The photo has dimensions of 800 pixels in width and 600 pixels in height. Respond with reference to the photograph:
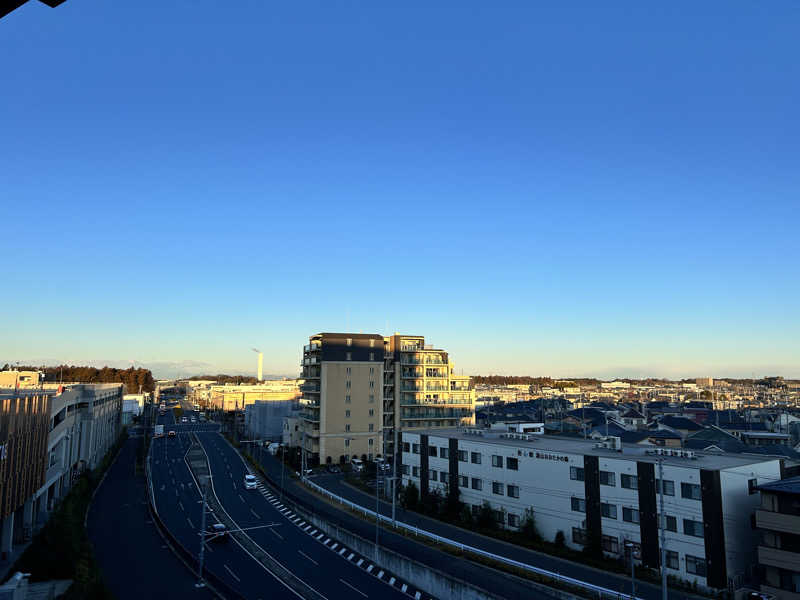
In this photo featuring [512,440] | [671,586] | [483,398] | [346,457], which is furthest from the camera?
[483,398]

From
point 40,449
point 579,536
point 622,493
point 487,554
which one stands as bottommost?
point 487,554

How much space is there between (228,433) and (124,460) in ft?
96.0

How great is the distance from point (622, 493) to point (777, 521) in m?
9.09

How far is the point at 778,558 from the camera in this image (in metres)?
29.1

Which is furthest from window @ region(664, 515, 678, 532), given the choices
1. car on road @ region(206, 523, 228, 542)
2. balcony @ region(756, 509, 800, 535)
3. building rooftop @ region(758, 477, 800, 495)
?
car on road @ region(206, 523, 228, 542)

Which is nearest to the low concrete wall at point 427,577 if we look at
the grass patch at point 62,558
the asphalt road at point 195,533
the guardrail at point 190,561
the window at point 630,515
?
the asphalt road at point 195,533

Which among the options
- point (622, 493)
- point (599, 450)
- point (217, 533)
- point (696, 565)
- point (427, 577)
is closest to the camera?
point (696, 565)

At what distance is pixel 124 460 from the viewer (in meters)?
81.1

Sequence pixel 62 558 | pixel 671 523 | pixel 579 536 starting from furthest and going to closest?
pixel 579 536 < pixel 671 523 < pixel 62 558

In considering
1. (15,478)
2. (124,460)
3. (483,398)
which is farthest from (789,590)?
(483,398)

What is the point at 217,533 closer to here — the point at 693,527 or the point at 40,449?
the point at 40,449

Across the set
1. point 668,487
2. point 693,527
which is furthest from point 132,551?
point 693,527

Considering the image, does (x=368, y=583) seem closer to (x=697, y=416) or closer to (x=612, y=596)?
(x=612, y=596)

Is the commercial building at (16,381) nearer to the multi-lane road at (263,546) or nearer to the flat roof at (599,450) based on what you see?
the multi-lane road at (263,546)
